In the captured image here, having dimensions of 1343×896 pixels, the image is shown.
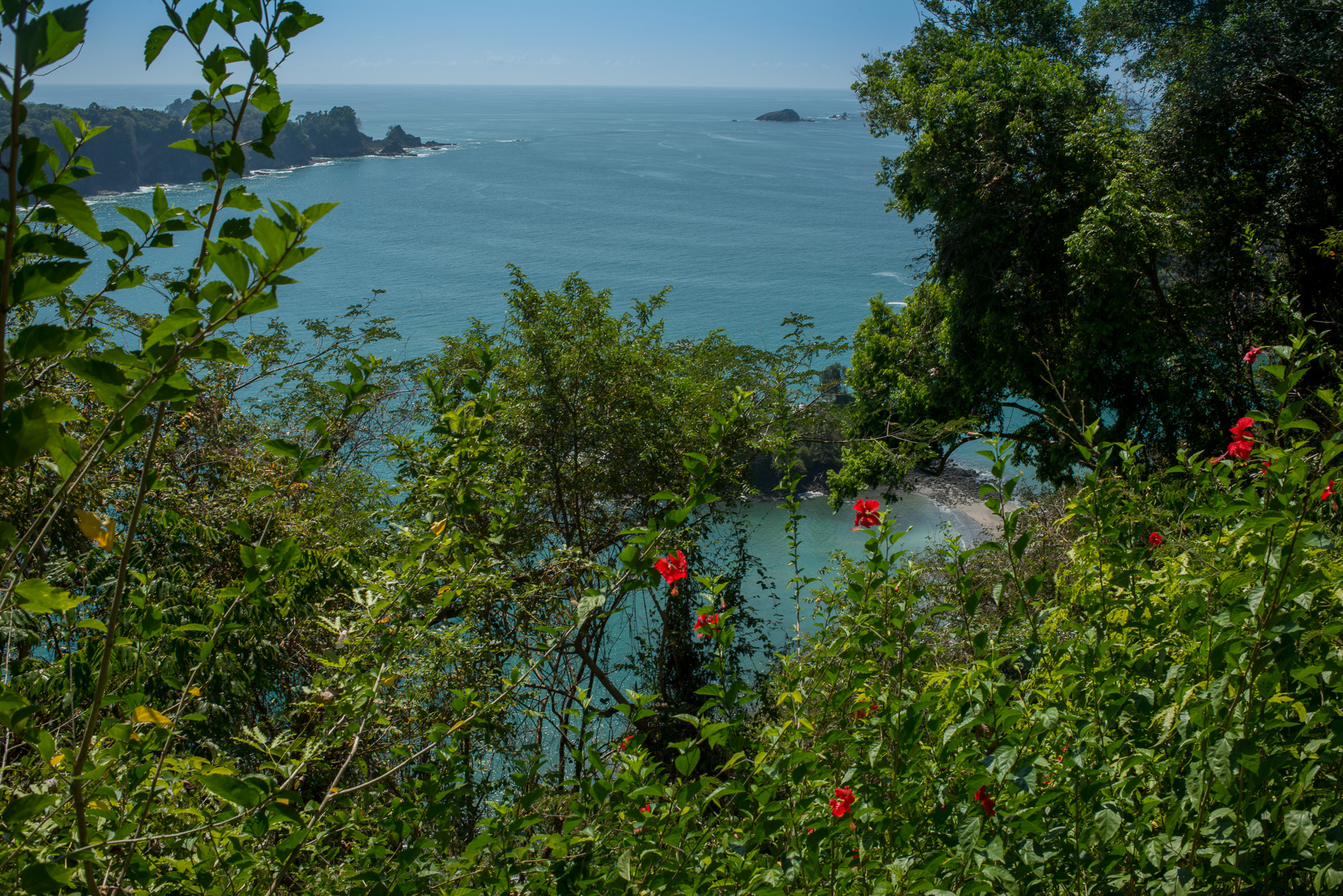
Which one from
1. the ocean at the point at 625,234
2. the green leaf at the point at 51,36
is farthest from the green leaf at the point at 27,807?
the ocean at the point at 625,234

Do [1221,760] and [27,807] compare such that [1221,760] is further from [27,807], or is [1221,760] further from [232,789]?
[27,807]

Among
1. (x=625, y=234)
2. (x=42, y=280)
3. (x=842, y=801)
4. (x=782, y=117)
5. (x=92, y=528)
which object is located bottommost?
(x=842, y=801)

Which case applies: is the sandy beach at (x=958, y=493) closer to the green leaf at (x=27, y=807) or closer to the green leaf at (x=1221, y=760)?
the green leaf at (x=1221, y=760)

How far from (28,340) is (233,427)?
170 inches

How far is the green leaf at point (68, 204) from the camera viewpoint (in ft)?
2.01

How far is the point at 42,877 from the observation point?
0.65m

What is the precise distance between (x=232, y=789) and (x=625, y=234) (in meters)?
31.0

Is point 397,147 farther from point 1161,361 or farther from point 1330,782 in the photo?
point 1330,782

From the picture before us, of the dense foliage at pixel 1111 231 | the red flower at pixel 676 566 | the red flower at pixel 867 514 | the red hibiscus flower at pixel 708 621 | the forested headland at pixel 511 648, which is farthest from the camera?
the dense foliage at pixel 1111 231

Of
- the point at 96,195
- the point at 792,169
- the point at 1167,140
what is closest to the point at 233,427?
the point at 1167,140

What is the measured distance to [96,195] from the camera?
82.9 feet

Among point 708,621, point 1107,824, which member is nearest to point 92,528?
point 708,621

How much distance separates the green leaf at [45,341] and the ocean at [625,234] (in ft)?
28.2

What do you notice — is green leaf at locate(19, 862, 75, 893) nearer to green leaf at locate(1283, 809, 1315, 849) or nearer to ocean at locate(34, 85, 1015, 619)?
green leaf at locate(1283, 809, 1315, 849)
